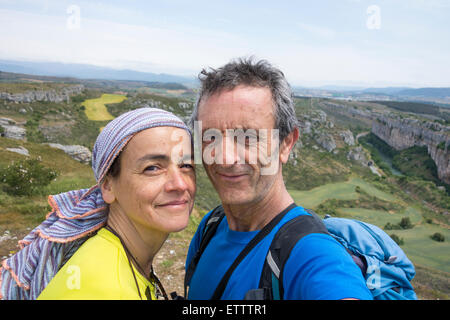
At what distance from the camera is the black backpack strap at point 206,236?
Answer: 10.1 feet

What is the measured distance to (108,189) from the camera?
2.50m

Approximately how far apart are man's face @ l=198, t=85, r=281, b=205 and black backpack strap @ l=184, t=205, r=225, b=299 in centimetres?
63

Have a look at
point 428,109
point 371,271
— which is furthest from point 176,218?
point 428,109

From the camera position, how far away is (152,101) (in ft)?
316

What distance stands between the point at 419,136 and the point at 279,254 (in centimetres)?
13648

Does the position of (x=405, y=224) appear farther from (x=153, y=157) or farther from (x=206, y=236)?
(x=153, y=157)

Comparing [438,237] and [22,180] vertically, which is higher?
[22,180]

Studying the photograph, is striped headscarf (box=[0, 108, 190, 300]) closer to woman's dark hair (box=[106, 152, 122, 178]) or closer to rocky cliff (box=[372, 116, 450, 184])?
woman's dark hair (box=[106, 152, 122, 178])

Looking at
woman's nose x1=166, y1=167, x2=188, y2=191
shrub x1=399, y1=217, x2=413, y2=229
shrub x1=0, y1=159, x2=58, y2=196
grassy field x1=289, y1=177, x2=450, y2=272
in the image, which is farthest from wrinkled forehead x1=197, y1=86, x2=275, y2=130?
shrub x1=399, y1=217, x2=413, y2=229

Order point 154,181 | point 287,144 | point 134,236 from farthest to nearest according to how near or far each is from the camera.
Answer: point 287,144 < point 134,236 < point 154,181

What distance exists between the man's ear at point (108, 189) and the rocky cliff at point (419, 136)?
112 meters

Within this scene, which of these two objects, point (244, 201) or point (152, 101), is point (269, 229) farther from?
point (152, 101)

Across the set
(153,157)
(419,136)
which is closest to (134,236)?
(153,157)
